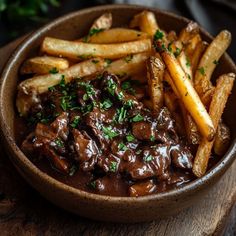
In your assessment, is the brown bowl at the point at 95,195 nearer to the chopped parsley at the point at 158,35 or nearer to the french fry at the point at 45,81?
the french fry at the point at 45,81

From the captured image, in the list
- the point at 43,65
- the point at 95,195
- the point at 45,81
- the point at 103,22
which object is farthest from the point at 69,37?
the point at 95,195

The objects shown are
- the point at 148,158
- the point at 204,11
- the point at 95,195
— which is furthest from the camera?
the point at 204,11

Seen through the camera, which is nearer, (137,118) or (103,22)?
(137,118)

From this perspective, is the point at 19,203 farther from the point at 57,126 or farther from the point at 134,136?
the point at 134,136

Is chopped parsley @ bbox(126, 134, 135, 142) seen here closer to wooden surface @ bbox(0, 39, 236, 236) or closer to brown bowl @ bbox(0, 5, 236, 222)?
brown bowl @ bbox(0, 5, 236, 222)

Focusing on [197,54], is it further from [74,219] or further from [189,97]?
[74,219]

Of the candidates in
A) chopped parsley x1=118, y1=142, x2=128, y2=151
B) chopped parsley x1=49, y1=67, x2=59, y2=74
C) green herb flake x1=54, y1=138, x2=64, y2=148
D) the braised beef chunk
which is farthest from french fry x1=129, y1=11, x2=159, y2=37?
green herb flake x1=54, y1=138, x2=64, y2=148

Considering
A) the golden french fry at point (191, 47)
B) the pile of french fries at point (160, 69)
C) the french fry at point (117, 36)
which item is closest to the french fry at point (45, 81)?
the pile of french fries at point (160, 69)
